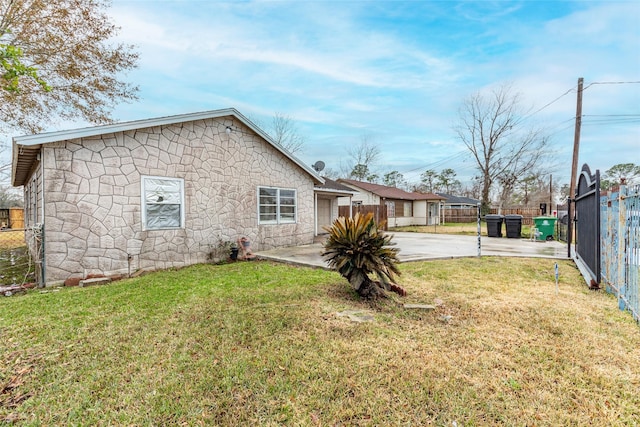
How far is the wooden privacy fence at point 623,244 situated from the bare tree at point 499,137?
87.3 ft

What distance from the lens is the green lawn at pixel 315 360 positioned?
2.28 metres

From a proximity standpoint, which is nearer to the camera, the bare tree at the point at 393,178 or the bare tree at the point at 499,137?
the bare tree at the point at 499,137

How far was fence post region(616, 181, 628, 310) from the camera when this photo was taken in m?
4.26

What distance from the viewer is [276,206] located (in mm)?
10695

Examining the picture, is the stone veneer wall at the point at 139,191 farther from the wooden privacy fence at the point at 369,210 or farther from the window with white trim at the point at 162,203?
the wooden privacy fence at the point at 369,210

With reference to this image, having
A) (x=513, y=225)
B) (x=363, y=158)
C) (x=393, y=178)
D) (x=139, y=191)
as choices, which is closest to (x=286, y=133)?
(x=363, y=158)

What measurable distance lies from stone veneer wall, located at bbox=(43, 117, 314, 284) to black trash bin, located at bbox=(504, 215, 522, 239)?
1158 centimetres

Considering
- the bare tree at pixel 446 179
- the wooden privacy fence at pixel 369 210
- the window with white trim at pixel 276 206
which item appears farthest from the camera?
the bare tree at pixel 446 179

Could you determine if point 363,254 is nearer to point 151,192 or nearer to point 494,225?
point 151,192

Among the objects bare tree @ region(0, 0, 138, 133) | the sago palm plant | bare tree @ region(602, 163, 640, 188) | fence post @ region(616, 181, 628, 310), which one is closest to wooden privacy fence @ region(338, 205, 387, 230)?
bare tree @ region(0, 0, 138, 133)

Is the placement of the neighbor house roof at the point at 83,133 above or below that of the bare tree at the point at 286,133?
below

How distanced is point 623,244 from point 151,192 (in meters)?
9.43

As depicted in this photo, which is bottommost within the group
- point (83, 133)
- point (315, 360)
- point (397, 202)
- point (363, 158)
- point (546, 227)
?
Result: point (315, 360)

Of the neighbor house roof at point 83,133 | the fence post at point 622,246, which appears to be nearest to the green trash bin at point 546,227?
the fence post at point 622,246
